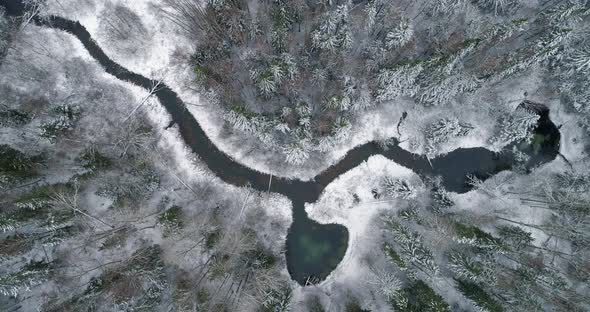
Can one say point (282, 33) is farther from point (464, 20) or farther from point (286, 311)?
point (286, 311)

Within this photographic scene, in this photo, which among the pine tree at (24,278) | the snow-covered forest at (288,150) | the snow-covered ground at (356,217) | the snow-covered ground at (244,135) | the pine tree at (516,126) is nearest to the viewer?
the pine tree at (24,278)

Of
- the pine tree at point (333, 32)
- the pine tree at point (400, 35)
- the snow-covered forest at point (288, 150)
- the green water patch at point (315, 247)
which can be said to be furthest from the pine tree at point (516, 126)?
the green water patch at point (315, 247)

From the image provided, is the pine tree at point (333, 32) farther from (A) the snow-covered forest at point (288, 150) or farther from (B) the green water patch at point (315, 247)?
(B) the green water patch at point (315, 247)

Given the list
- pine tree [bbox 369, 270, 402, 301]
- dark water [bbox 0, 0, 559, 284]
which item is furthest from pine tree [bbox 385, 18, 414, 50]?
pine tree [bbox 369, 270, 402, 301]

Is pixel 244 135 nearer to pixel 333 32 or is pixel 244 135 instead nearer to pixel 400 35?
pixel 333 32

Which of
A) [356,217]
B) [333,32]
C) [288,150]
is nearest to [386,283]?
[356,217]
